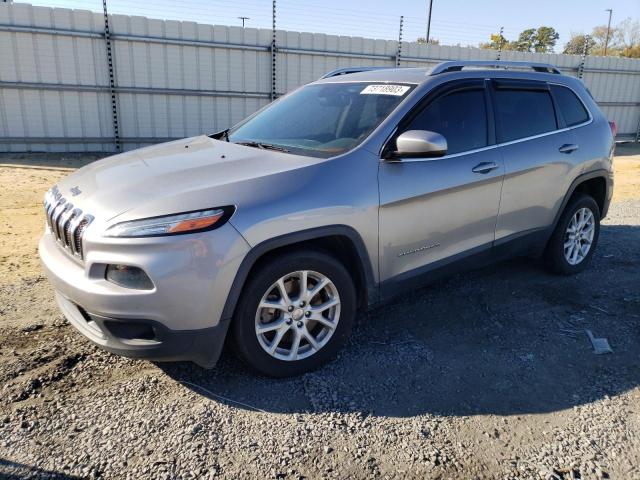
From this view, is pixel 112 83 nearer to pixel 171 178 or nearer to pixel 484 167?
pixel 171 178

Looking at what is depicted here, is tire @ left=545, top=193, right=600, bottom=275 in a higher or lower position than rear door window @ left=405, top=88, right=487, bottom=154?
lower

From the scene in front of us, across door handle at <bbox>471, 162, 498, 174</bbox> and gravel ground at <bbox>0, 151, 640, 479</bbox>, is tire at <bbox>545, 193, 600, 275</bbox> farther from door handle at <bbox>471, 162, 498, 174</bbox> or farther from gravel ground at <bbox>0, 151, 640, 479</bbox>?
door handle at <bbox>471, 162, 498, 174</bbox>

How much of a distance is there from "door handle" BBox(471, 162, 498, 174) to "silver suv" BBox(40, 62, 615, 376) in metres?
0.02

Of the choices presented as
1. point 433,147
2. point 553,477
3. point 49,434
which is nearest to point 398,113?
point 433,147

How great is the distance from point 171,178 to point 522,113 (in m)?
2.98

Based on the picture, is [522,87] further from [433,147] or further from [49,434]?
[49,434]

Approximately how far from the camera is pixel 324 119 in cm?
380

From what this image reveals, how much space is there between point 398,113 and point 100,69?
9763 millimetres

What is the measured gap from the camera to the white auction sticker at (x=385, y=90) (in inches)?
144

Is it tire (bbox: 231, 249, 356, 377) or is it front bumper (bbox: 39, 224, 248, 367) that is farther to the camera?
tire (bbox: 231, 249, 356, 377)

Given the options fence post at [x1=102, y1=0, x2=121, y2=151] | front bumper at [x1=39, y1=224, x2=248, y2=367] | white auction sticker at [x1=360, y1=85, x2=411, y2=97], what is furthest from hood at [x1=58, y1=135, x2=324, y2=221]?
fence post at [x1=102, y1=0, x2=121, y2=151]

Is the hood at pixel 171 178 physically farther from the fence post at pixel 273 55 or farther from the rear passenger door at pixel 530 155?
the fence post at pixel 273 55

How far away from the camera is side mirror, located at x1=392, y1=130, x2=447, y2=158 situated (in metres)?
3.23

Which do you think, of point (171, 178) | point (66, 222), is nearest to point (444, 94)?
point (171, 178)
